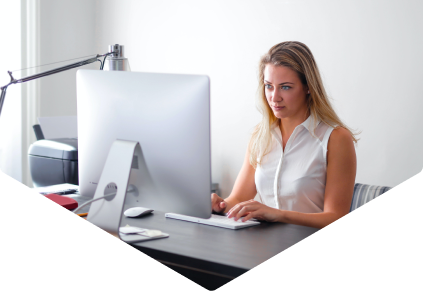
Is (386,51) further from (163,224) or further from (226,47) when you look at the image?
(163,224)

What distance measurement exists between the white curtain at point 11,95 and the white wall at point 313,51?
0.80 meters

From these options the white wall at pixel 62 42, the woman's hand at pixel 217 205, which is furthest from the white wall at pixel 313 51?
the woman's hand at pixel 217 205

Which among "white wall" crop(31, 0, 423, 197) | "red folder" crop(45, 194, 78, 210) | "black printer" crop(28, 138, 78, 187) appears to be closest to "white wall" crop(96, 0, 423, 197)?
"white wall" crop(31, 0, 423, 197)

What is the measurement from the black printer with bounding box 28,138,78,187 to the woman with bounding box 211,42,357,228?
3.16ft

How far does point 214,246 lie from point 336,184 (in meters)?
0.65

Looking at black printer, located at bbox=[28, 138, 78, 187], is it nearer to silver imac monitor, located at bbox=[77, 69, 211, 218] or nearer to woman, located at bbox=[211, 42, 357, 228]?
woman, located at bbox=[211, 42, 357, 228]

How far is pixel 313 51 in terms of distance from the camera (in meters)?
2.75

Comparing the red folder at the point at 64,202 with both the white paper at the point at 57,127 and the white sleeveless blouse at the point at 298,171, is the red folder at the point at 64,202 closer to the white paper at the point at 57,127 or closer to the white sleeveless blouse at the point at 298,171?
the white sleeveless blouse at the point at 298,171

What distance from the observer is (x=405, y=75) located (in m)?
2.43

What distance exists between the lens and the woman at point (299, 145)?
5.33ft

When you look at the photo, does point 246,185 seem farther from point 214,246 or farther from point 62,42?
point 62,42

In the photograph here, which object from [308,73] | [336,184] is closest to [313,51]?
[308,73]

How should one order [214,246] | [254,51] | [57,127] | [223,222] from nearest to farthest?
[214,246] < [223,222] < [57,127] < [254,51]

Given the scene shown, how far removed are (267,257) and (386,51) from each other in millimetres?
1837
